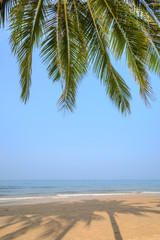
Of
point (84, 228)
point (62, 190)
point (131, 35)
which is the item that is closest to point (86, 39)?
point (131, 35)

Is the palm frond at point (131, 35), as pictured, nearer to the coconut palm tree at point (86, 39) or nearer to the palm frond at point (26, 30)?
the coconut palm tree at point (86, 39)

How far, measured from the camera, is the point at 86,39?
387 centimetres

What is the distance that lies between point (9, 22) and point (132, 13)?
2155mm

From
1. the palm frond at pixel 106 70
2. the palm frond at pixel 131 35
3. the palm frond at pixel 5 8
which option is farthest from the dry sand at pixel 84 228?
the palm frond at pixel 5 8

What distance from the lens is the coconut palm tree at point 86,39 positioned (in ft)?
10.3

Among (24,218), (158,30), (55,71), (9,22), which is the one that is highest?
(9,22)

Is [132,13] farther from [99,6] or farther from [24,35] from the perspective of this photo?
[24,35]

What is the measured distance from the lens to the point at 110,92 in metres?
3.89

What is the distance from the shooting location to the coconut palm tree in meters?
3.15

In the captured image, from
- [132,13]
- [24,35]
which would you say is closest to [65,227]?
[24,35]

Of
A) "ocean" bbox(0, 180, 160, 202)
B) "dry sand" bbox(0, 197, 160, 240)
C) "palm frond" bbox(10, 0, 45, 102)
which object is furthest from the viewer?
"ocean" bbox(0, 180, 160, 202)

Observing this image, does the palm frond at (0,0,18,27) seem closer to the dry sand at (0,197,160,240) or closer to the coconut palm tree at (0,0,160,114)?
the coconut palm tree at (0,0,160,114)

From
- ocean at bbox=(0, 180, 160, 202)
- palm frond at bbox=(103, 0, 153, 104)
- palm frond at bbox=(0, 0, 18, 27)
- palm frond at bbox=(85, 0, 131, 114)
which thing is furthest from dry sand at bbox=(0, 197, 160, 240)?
ocean at bbox=(0, 180, 160, 202)

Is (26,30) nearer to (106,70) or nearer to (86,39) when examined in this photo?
(86,39)
